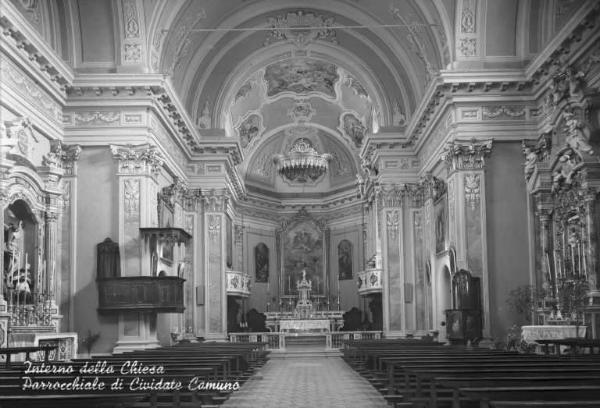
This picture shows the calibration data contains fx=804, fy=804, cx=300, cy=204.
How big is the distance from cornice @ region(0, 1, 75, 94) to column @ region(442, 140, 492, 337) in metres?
9.75

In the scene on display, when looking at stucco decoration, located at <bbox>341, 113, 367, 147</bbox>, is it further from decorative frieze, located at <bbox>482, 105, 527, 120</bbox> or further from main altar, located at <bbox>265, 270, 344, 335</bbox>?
decorative frieze, located at <bbox>482, 105, 527, 120</bbox>

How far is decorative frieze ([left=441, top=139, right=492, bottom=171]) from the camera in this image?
2016 centimetres

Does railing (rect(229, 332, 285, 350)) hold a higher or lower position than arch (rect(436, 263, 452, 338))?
lower

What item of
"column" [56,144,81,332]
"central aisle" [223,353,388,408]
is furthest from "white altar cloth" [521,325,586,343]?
"column" [56,144,81,332]

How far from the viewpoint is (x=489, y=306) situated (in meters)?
19.6

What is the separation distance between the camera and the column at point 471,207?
19.8 m

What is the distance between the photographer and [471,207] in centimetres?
1998

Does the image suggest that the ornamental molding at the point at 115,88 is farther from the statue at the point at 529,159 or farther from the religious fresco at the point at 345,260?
the religious fresco at the point at 345,260

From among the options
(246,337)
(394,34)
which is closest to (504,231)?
(394,34)

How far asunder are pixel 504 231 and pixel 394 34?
26.9 ft

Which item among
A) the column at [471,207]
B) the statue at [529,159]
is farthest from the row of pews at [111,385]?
the statue at [529,159]

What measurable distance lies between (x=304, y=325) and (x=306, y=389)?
1661cm

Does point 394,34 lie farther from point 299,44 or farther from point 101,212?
point 101,212

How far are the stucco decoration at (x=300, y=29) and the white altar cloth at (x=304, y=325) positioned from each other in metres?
10.1
